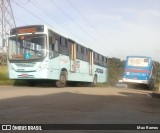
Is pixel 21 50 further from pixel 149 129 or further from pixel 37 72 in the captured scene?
pixel 149 129

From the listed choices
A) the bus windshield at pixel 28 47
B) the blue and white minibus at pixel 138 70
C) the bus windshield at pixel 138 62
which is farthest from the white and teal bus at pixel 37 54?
the bus windshield at pixel 138 62

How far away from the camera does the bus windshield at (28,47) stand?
19609 millimetres

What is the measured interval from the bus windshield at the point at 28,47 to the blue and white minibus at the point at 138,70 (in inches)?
572

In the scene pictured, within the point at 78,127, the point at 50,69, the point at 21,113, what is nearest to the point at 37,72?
the point at 50,69

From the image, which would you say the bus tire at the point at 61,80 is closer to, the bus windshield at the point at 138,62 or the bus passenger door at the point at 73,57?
the bus passenger door at the point at 73,57

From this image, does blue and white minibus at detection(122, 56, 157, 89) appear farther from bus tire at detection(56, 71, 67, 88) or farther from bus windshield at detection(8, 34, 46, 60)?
bus windshield at detection(8, 34, 46, 60)

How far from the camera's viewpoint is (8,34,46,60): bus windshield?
19609mm

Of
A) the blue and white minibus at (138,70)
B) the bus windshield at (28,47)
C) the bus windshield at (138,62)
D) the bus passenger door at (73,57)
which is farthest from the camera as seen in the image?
the bus windshield at (138,62)

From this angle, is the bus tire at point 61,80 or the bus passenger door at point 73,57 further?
the bus passenger door at point 73,57

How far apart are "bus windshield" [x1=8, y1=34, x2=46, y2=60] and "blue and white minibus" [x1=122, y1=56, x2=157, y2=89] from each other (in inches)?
572

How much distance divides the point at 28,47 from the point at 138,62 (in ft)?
49.8

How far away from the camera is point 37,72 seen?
19953mm

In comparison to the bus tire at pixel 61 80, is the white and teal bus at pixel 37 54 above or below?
above

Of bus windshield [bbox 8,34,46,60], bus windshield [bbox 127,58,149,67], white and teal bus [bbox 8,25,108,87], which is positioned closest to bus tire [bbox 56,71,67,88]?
white and teal bus [bbox 8,25,108,87]
